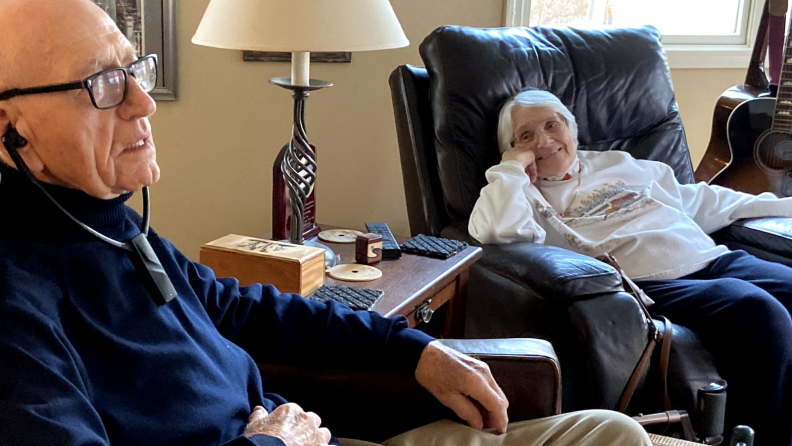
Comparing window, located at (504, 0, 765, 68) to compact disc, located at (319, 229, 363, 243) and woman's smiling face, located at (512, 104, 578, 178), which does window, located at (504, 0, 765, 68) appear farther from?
compact disc, located at (319, 229, 363, 243)

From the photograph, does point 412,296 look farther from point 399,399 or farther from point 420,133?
point 420,133

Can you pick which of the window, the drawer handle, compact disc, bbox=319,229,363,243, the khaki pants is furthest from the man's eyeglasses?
the window

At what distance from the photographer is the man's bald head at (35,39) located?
2.91 ft

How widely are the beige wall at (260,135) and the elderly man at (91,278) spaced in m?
1.30

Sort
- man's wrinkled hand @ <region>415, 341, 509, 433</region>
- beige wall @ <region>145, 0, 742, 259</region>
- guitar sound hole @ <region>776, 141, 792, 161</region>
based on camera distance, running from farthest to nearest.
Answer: guitar sound hole @ <region>776, 141, 792, 161</region> → beige wall @ <region>145, 0, 742, 259</region> → man's wrinkled hand @ <region>415, 341, 509, 433</region>

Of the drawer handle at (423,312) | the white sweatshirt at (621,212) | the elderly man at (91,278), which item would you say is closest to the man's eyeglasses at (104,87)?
the elderly man at (91,278)

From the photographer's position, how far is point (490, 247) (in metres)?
1.90

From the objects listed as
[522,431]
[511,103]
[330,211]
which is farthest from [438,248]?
[330,211]

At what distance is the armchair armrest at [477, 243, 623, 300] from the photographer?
160 cm

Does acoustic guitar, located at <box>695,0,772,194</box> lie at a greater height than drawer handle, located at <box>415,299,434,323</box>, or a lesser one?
greater

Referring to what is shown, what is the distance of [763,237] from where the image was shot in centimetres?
209

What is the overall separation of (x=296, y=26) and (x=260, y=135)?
109 cm

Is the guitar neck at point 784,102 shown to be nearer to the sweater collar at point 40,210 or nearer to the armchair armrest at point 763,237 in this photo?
the armchair armrest at point 763,237

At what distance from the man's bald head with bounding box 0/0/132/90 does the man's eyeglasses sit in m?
0.01
